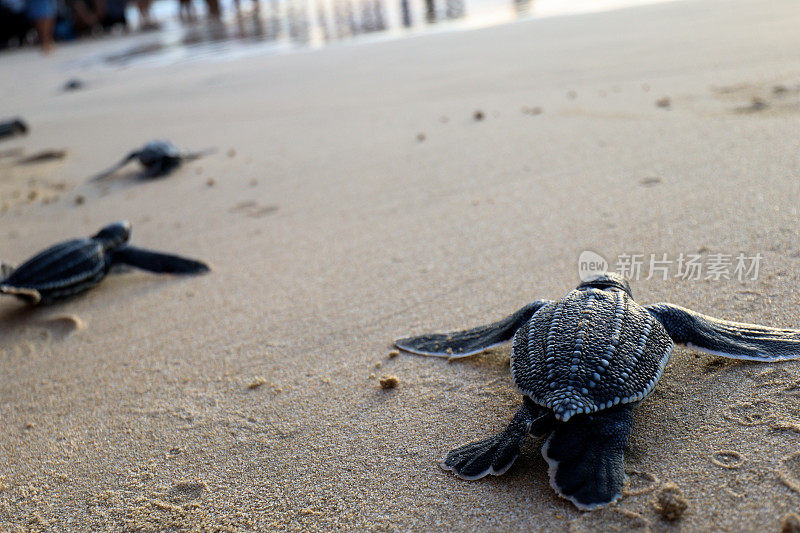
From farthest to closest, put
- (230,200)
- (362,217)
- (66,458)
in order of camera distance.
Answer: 1. (230,200)
2. (362,217)
3. (66,458)

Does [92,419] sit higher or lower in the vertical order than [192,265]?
lower

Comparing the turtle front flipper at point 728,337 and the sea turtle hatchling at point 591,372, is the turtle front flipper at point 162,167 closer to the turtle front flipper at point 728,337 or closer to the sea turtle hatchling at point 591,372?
the sea turtle hatchling at point 591,372

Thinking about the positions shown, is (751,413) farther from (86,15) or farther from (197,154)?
(86,15)

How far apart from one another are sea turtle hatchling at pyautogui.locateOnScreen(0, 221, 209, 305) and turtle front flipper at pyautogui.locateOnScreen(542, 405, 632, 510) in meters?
1.75

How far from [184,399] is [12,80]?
9.45m

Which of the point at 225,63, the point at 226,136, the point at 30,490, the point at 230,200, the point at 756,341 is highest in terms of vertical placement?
the point at 225,63

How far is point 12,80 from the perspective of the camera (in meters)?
9.22

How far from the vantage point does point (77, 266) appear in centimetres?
248

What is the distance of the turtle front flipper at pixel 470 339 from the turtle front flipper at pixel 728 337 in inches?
11.3

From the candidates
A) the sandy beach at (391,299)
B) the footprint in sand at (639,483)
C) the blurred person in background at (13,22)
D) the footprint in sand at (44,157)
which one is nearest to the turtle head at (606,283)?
the sandy beach at (391,299)

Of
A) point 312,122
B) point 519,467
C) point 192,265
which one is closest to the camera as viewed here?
point 519,467

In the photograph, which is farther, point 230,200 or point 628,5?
point 628,5

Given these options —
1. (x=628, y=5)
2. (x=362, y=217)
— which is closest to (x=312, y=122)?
(x=362, y=217)

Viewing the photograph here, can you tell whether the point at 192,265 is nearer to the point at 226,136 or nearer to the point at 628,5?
the point at 226,136
